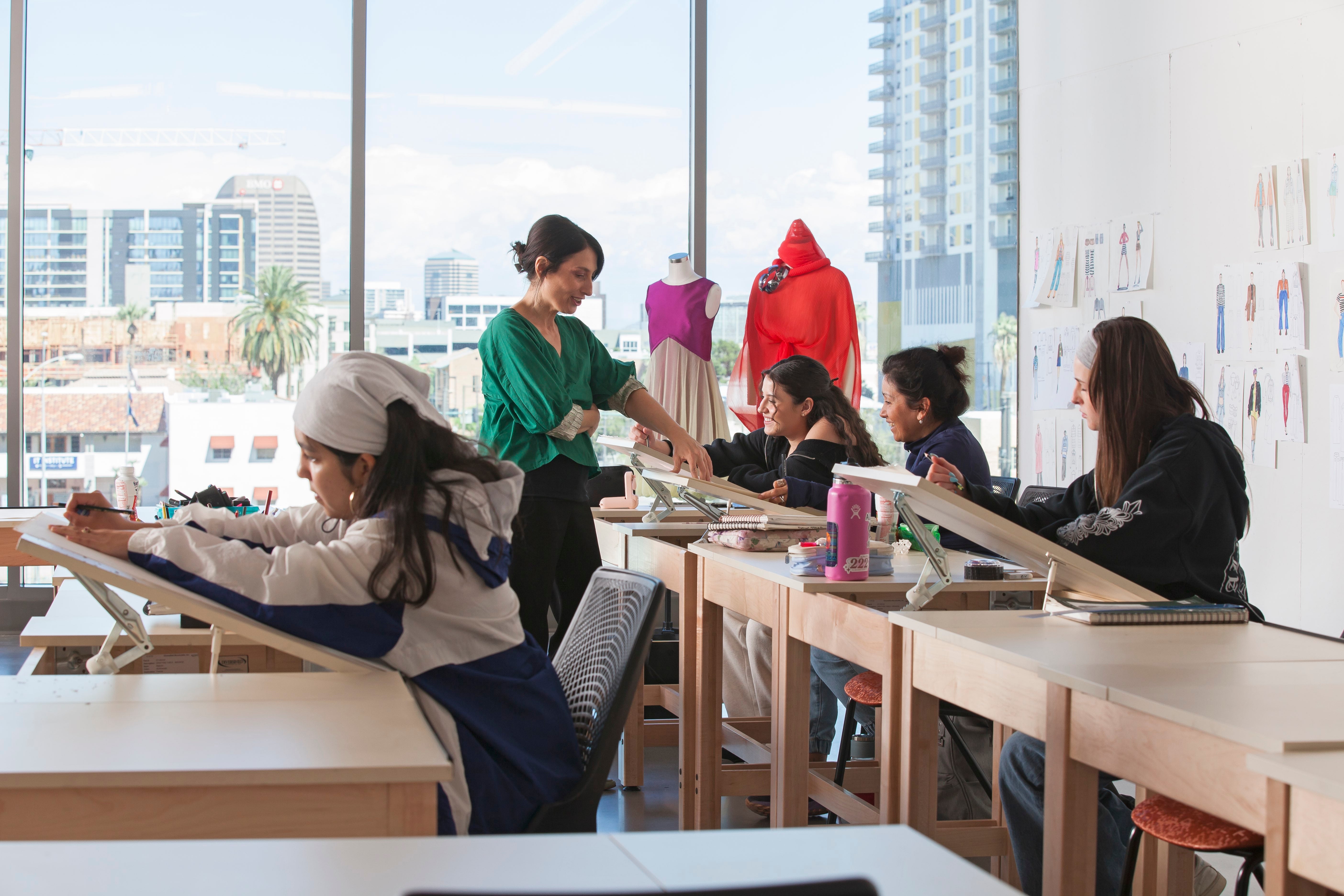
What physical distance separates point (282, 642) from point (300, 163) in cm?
469

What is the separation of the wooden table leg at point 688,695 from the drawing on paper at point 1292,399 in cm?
266

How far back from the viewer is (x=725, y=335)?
629 centimetres

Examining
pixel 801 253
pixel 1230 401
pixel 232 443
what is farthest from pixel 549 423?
pixel 232 443

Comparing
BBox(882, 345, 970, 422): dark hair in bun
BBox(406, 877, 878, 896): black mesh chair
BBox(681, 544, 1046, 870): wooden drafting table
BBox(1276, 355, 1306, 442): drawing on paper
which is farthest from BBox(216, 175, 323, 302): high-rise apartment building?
BBox(406, 877, 878, 896): black mesh chair

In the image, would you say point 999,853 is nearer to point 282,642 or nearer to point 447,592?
point 447,592

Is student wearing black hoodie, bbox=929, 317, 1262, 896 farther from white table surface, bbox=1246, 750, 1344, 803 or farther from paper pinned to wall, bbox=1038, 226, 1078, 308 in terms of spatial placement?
paper pinned to wall, bbox=1038, 226, 1078, 308

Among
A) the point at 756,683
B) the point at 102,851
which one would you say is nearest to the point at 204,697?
the point at 102,851

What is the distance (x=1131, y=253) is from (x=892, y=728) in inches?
158

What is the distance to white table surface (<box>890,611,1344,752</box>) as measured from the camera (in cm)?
134

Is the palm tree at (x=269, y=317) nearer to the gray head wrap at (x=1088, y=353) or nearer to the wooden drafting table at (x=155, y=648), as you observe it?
the wooden drafting table at (x=155, y=648)

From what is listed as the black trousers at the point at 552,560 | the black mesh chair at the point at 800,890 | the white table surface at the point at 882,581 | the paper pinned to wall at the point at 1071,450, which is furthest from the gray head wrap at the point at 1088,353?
the paper pinned to wall at the point at 1071,450

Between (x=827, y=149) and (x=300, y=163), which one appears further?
(x=827, y=149)

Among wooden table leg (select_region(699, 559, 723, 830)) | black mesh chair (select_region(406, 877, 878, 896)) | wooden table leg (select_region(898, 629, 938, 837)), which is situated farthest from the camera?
wooden table leg (select_region(699, 559, 723, 830))

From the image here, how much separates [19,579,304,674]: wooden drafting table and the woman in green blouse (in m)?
0.93
